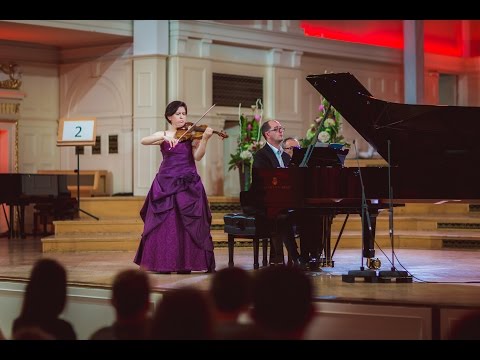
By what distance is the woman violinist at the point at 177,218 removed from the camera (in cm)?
722

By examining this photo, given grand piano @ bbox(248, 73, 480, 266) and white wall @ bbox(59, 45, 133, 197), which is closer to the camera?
grand piano @ bbox(248, 73, 480, 266)

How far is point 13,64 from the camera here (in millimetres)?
12758

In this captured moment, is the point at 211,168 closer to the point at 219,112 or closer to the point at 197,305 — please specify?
the point at 219,112

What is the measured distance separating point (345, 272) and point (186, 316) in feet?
12.0

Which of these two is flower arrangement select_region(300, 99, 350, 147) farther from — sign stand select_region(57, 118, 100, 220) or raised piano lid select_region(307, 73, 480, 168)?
raised piano lid select_region(307, 73, 480, 168)

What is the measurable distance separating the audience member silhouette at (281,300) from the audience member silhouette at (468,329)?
0.81 metres

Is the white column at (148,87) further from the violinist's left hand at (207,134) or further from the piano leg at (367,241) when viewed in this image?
the piano leg at (367,241)

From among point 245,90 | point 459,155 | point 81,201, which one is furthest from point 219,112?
point 459,155

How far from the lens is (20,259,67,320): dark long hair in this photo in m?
4.41

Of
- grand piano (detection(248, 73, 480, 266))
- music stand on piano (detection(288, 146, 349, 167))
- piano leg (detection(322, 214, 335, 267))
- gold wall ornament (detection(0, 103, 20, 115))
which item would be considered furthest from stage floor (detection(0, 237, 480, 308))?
gold wall ornament (detection(0, 103, 20, 115))

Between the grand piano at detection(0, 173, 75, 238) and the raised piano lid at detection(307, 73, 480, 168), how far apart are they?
553 centimetres

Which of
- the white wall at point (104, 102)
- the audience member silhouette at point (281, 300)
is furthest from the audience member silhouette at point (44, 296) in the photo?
the white wall at point (104, 102)

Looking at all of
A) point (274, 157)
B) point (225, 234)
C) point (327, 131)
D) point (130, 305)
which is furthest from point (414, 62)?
point (130, 305)

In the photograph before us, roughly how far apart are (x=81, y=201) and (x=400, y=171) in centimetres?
572
